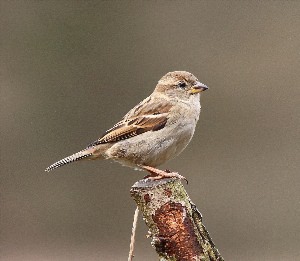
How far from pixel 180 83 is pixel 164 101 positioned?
256mm

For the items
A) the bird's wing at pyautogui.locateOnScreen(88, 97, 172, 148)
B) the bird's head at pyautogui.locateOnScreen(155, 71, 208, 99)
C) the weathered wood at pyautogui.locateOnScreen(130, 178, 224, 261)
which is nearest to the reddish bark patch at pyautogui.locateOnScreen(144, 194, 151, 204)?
the weathered wood at pyautogui.locateOnScreen(130, 178, 224, 261)

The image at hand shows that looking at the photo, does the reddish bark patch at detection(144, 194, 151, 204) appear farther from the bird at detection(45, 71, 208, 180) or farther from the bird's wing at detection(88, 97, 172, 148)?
the bird's wing at detection(88, 97, 172, 148)

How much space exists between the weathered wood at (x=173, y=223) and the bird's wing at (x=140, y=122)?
1.50 meters

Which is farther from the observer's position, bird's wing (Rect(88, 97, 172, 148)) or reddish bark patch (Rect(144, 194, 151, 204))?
bird's wing (Rect(88, 97, 172, 148))

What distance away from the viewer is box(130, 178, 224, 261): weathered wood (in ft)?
13.7

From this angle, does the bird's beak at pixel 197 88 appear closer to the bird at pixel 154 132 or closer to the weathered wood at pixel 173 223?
the bird at pixel 154 132

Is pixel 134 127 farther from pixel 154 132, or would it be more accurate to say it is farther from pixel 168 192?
pixel 168 192

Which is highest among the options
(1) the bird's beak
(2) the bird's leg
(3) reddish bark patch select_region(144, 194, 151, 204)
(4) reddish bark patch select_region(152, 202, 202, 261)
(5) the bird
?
(1) the bird's beak

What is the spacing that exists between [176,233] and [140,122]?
1862 mm

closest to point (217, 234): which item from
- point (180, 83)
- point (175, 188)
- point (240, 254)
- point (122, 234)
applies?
point (240, 254)

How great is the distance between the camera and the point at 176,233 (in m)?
4.18

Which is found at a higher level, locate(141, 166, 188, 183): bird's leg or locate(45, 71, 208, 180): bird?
locate(45, 71, 208, 180): bird

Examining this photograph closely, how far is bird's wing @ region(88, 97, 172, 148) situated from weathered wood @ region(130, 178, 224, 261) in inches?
58.9

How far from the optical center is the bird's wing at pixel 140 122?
→ 5.87 m
